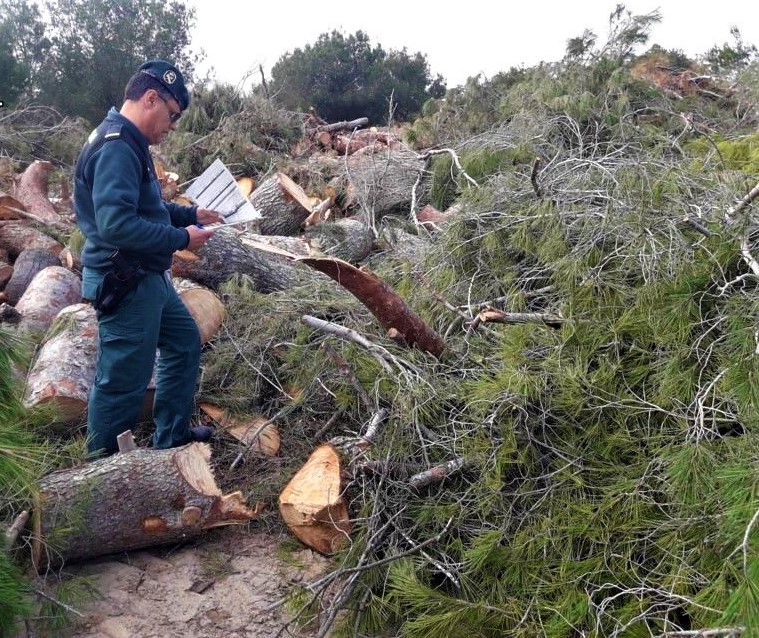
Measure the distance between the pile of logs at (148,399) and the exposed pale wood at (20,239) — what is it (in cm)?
1

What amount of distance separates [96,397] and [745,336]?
7.96 feet

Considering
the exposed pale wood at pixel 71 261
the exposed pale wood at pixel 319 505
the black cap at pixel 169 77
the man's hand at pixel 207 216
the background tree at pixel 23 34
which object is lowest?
the exposed pale wood at pixel 319 505

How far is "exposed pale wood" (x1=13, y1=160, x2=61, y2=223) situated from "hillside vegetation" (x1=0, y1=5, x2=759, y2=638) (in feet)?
8.69

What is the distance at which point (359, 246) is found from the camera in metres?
5.23

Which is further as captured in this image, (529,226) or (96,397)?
(529,226)

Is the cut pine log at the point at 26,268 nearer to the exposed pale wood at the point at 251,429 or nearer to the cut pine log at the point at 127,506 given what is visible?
the exposed pale wood at the point at 251,429

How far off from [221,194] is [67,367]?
1.08 meters

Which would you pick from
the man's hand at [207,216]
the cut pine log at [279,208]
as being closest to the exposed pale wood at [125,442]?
the man's hand at [207,216]

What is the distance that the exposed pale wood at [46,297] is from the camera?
3852 mm

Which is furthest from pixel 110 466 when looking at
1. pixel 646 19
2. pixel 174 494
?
pixel 646 19

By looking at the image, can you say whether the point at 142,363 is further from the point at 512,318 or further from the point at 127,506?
the point at 512,318

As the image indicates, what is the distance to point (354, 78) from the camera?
1825 cm

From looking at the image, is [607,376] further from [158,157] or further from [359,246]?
[158,157]

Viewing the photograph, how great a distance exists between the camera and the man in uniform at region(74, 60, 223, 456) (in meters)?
2.58
